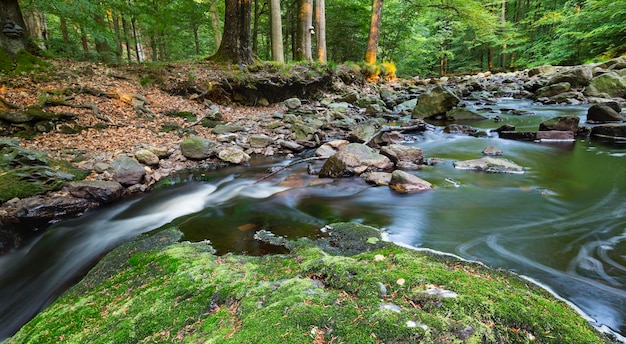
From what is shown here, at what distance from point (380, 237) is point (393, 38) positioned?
76.3 feet

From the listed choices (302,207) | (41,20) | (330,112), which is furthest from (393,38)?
(302,207)

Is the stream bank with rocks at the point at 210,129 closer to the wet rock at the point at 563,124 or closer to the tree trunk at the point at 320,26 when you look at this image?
the wet rock at the point at 563,124

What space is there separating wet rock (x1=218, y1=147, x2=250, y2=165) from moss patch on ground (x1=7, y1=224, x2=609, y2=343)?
492 cm

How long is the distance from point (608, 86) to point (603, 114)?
16.4 ft

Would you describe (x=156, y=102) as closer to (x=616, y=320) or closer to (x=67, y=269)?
(x=67, y=269)

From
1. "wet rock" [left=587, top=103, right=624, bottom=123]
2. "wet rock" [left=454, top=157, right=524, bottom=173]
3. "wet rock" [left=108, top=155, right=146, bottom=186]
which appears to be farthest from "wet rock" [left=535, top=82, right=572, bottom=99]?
"wet rock" [left=108, top=155, right=146, bottom=186]

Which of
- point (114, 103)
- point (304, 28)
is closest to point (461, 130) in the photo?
point (304, 28)

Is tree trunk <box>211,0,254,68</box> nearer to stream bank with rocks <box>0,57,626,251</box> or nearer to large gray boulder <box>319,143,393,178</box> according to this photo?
stream bank with rocks <box>0,57,626,251</box>

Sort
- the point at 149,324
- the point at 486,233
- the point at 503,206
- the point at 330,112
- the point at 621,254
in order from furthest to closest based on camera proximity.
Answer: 1. the point at 330,112
2. the point at 503,206
3. the point at 486,233
4. the point at 621,254
5. the point at 149,324

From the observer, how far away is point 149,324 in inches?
76.5

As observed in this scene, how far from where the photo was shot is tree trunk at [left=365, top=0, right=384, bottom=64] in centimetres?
1797

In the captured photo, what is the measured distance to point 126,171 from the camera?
5984mm

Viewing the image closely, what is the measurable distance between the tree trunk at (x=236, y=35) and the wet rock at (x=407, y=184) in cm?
853

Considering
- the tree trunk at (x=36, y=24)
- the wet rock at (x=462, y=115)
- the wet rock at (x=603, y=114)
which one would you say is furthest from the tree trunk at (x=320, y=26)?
the tree trunk at (x=36, y=24)
